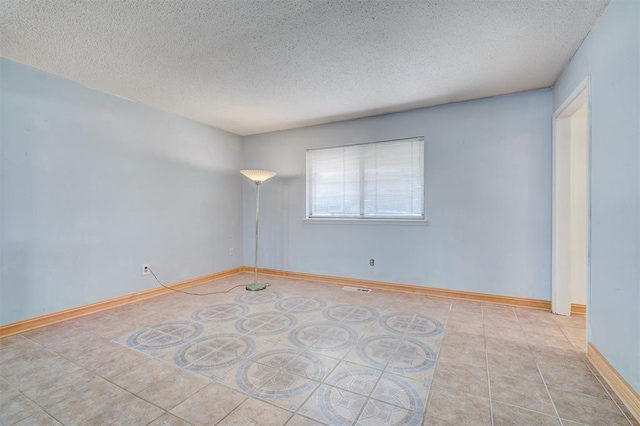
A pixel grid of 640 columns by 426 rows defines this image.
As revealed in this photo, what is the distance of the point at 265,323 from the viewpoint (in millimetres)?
2598

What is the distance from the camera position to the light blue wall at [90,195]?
96.3 inches

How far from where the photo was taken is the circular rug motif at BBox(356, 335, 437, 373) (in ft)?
6.14

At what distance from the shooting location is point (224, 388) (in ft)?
5.38

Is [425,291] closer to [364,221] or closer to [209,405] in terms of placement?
[364,221]

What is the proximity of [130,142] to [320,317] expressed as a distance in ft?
9.67

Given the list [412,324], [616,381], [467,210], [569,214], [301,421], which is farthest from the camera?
[467,210]

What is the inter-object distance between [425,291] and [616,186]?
7.31 feet

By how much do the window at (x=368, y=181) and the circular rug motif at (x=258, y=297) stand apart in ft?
4.50

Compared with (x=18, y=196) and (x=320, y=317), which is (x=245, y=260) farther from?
(x=18, y=196)

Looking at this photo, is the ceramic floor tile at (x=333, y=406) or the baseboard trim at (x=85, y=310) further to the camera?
the baseboard trim at (x=85, y=310)

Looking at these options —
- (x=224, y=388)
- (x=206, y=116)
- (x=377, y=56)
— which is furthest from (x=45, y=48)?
(x=224, y=388)

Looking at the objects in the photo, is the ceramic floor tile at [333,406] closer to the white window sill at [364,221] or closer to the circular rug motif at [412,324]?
the circular rug motif at [412,324]

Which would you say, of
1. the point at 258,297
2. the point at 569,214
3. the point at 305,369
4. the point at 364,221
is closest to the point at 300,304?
the point at 258,297

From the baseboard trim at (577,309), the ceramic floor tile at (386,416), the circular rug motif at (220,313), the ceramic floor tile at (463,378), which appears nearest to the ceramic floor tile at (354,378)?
the ceramic floor tile at (386,416)
